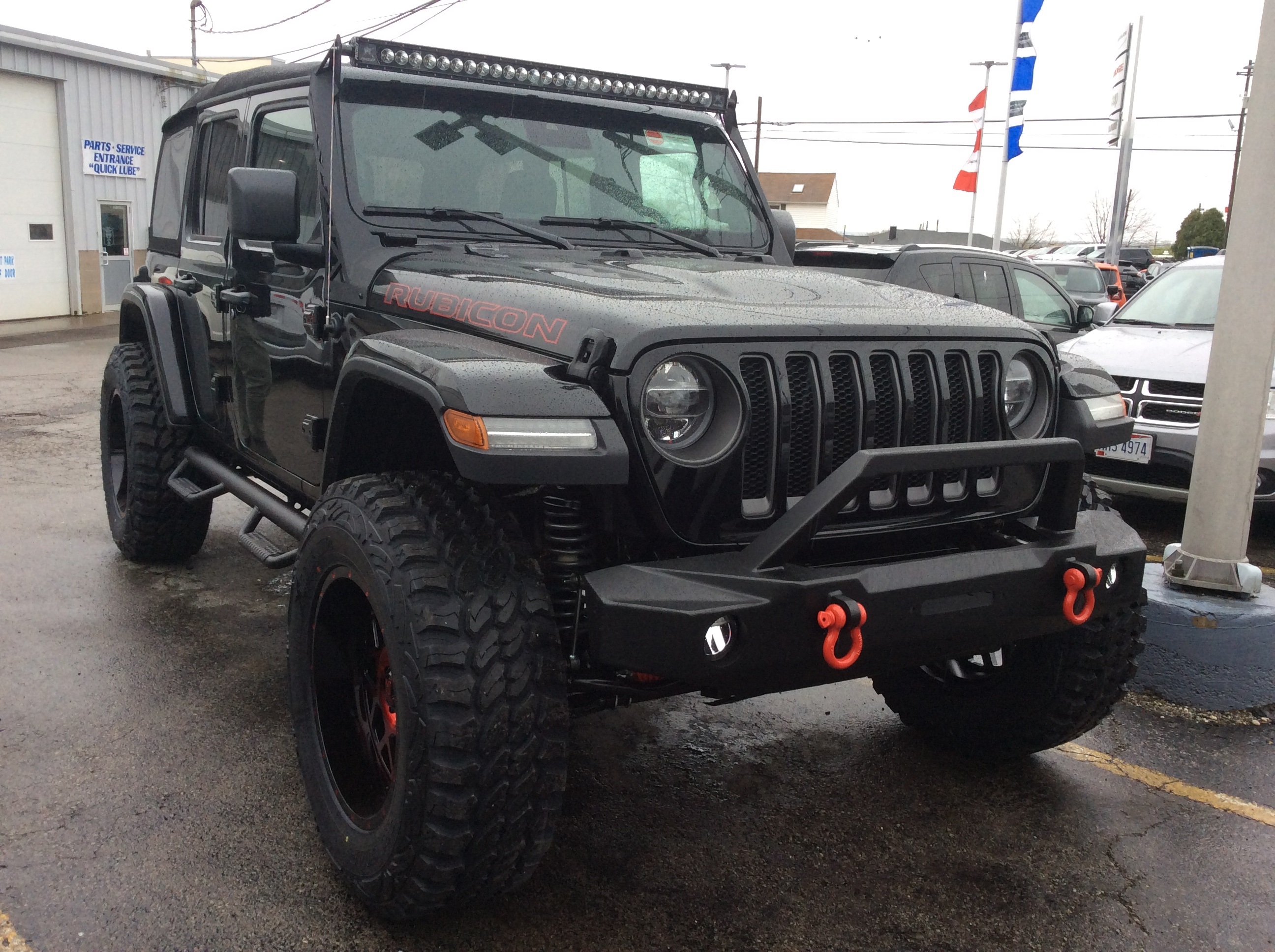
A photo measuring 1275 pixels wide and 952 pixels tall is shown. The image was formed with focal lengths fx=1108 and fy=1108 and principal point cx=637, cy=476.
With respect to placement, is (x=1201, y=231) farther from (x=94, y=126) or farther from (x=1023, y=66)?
(x=94, y=126)

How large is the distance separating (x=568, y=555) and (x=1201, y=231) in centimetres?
5735

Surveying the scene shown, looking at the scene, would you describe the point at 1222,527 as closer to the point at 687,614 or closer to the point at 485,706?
the point at 687,614

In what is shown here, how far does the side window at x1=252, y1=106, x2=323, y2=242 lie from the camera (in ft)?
11.7

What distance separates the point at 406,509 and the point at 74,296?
18.3 meters

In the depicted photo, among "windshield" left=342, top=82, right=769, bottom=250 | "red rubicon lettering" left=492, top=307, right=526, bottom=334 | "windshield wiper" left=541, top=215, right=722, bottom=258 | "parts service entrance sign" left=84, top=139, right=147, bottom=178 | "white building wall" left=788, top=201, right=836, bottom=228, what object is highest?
"white building wall" left=788, top=201, right=836, bottom=228

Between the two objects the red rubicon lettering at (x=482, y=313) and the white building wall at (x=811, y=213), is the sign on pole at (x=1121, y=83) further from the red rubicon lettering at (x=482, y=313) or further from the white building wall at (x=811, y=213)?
the white building wall at (x=811, y=213)

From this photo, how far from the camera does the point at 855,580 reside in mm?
2355

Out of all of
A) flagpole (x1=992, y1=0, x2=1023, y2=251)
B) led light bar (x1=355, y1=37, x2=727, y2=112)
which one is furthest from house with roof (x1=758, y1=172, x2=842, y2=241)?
led light bar (x1=355, y1=37, x2=727, y2=112)

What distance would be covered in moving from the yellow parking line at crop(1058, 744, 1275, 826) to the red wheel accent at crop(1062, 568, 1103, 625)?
1.19 meters

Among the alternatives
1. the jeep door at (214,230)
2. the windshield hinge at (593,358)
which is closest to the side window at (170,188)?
the jeep door at (214,230)

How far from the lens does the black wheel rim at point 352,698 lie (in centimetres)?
275

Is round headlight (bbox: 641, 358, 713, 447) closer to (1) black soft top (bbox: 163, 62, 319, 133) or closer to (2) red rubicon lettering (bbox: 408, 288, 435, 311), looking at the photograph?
(2) red rubicon lettering (bbox: 408, 288, 435, 311)

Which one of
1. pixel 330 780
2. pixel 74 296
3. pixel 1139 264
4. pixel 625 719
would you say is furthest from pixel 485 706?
pixel 1139 264

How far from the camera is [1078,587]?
8.62 feet
